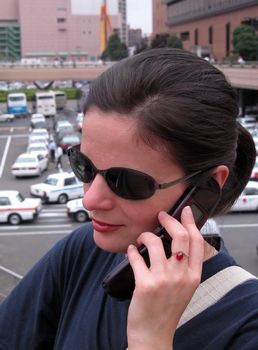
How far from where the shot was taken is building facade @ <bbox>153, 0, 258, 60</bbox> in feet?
214

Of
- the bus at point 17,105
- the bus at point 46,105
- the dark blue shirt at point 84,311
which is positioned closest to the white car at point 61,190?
the dark blue shirt at point 84,311

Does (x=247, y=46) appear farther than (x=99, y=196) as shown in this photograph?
Yes

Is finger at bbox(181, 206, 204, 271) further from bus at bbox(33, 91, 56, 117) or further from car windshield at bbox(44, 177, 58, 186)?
bus at bbox(33, 91, 56, 117)

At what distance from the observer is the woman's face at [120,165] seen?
156 centimetres

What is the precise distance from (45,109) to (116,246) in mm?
56012

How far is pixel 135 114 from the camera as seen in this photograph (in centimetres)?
158

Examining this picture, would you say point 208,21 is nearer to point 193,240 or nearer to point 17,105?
point 17,105

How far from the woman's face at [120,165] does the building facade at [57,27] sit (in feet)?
459

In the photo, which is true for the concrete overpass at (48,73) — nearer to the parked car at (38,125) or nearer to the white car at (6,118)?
the white car at (6,118)

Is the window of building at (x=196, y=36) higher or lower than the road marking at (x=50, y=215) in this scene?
higher

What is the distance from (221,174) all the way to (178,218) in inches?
8.7

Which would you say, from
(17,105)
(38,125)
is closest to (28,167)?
(38,125)

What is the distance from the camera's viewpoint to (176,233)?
150 centimetres

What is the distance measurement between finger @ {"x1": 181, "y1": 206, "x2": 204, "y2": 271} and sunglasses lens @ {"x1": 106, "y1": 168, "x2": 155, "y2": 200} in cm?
12
